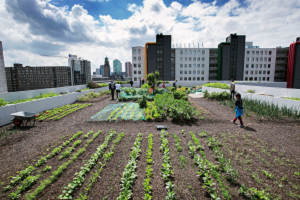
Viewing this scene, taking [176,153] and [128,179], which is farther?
[176,153]

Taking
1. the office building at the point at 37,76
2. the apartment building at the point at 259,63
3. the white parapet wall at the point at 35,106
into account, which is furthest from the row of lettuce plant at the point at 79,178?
the office building at the point at 37,76

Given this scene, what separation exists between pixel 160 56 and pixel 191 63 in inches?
546

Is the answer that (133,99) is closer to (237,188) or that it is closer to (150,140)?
(150,140)

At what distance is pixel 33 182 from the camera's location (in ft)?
12.3

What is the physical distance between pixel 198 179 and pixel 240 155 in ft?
7.07

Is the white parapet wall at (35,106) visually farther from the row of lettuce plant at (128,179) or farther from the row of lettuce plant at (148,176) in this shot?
the row of lettuce plant at (148,176)

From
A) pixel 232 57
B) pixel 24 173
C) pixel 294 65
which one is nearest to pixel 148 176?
pixel 24 173

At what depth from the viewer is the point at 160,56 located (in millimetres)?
54469

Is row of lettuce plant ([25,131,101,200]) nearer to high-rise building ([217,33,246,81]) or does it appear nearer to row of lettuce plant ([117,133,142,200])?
row of lettuce plant ([117,133,142,200])

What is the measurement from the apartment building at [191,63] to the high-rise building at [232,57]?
5359 millimetres

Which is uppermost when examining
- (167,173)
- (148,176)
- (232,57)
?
(232,57)

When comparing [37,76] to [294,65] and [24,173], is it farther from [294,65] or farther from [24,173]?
[294,65]

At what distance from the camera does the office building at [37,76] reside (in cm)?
13700

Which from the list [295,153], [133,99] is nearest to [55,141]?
[295,153]
